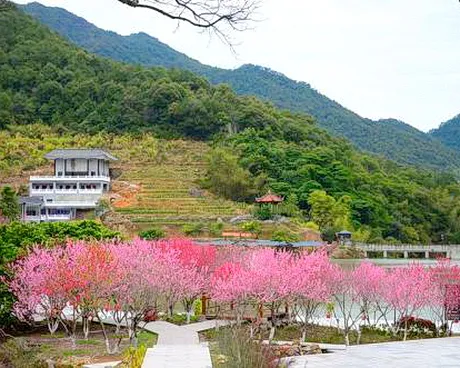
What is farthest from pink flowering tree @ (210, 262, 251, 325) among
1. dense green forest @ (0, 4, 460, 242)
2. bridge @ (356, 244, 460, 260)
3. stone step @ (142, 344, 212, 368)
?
dense green forest @ (0, 4, 460, 242)

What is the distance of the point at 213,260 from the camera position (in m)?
18.9

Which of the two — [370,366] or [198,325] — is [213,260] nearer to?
[198,325]

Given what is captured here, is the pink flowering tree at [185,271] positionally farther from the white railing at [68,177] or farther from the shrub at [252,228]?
the white railing at [68,177]

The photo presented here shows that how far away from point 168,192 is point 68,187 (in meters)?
7.23

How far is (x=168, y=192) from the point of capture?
53500mm

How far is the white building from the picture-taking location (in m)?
51.4

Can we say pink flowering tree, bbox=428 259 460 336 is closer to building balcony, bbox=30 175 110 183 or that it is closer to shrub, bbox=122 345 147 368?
shrub, bbox=122 345 147 368

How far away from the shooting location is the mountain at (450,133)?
376ft

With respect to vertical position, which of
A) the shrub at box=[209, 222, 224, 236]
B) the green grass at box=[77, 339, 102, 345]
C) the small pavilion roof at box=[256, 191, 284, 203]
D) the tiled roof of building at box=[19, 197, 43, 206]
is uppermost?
the small pavilion roof at box=[256, 191, 284, 203]

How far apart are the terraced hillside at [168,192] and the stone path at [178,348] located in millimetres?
30701

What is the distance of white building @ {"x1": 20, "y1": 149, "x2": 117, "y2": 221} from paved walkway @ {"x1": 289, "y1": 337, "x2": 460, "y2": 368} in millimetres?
41293

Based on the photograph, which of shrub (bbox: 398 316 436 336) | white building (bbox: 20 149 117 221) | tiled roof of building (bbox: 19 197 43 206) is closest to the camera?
shrub (bbox: 398 316 436 336)

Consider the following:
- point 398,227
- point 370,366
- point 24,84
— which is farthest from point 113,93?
point 370,366

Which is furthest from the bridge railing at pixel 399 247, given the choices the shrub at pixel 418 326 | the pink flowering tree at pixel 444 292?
the shrub at pixel 418 326
